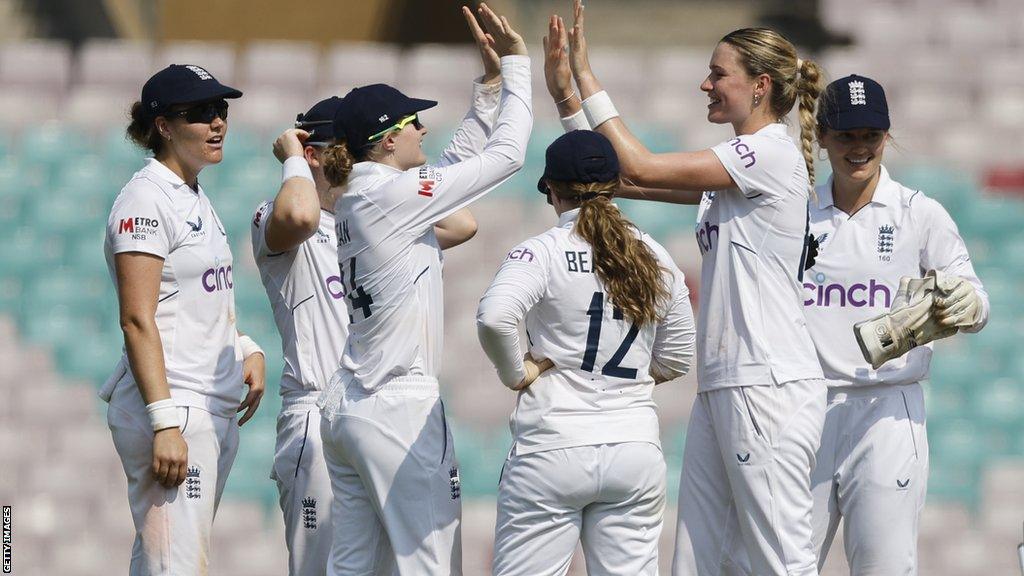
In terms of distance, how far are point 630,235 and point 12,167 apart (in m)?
6.21

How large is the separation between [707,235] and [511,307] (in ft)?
2.15

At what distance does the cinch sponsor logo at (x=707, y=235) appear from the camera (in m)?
3.67

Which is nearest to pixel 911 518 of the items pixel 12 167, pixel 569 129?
pixel 569 129

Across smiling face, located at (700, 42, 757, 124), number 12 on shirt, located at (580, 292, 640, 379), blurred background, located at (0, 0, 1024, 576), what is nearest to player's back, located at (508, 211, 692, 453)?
number 12 on shirt, located at (580, 292, 640, 379)

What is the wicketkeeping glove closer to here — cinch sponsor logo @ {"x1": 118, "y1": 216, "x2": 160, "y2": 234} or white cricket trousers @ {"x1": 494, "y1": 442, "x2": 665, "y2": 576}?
white cricket trousers @ {"x1": 494, "y1": 442, "x2": 665, "y2": 576}

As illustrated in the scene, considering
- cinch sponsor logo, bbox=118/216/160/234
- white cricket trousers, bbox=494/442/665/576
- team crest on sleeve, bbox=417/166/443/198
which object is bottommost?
white cricket trousers, bbox=494/442/665/576

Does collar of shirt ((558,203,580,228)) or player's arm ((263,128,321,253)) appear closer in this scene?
collar of shirt ((558,203,580,228))

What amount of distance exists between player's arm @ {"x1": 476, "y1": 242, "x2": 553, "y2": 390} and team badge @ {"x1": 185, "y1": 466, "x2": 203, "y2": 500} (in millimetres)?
887

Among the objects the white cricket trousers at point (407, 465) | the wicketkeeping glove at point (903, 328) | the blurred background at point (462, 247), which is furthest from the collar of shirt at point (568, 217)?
the blurred background at point (462, 247)

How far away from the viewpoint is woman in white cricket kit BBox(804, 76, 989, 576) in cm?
411

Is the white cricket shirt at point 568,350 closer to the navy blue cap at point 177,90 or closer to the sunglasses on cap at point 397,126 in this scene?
the sunglasses on cap at point 397,126

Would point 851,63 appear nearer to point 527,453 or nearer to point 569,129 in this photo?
point 569,129

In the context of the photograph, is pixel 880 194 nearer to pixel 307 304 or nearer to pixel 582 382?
pixel 582 382

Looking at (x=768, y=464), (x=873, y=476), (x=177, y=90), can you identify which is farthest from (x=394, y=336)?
(x=873, y=476)
